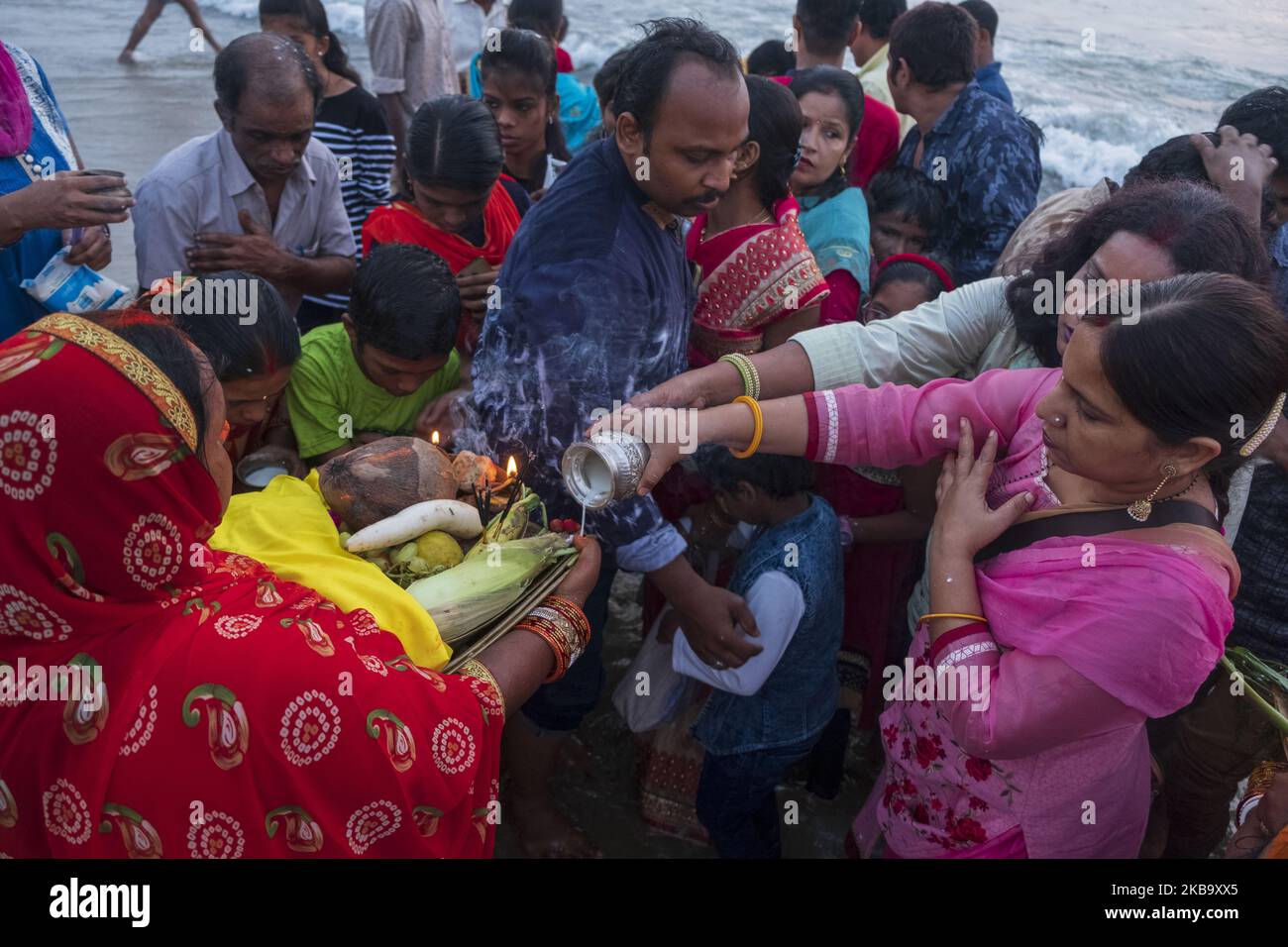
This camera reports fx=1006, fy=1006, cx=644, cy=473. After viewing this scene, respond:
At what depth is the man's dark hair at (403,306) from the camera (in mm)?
3012

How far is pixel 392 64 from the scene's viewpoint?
6066 millimetres

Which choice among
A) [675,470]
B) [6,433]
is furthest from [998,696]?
[6,433]

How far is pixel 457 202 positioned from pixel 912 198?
189 cm

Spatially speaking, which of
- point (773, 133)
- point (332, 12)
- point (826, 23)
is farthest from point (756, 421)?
point (332, 12)

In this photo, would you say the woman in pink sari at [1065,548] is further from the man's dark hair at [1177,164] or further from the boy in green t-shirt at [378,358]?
the man's dark hair at [1177,164]

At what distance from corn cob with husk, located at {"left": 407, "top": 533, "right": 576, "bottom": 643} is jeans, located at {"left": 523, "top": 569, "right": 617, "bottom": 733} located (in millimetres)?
766

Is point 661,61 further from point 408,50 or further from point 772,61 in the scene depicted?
point 408,50

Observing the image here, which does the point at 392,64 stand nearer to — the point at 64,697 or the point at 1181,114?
the point at 64,697

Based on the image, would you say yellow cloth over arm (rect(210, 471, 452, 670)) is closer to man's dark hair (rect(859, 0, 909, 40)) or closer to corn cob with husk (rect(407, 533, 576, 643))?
corn cob with husk (rect(407, 533, 576, 643))

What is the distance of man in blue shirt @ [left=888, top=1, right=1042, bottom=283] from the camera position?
4.20 m

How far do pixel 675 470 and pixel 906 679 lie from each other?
1.18m

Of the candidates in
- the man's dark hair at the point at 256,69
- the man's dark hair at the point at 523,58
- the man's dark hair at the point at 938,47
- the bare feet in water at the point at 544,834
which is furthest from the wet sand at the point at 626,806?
the man's dark hair at the point at 938,47

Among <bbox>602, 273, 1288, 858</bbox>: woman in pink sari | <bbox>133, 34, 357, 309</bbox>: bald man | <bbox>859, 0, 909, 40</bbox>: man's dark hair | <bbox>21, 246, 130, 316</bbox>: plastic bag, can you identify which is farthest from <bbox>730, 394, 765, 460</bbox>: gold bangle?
<bbox>859, 0, 909, 40</bbox>: man's dark hair

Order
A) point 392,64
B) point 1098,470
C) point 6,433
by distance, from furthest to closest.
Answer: point 392,64 < point 1098,470 < point 6,433
